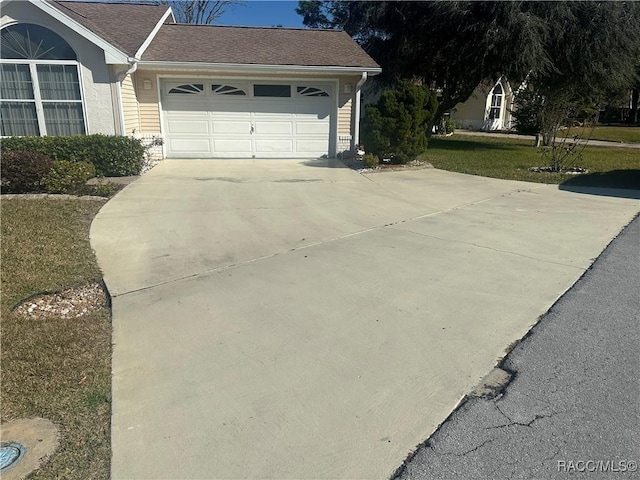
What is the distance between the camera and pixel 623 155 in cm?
1809

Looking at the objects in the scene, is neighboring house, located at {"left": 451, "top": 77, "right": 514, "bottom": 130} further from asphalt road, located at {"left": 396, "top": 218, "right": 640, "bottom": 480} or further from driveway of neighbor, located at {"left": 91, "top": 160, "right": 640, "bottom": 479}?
asphalt road, located at {"left": 396, "top": 218, "right": 640, "bottom": 480}

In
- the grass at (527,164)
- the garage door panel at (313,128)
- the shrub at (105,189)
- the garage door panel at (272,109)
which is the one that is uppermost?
the garage door panel at (272,109)

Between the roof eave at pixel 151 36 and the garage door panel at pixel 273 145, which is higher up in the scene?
the roof eave at pixel 151 36

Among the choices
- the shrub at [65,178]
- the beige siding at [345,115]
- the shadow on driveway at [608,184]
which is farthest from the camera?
the beige siding at [345,115]

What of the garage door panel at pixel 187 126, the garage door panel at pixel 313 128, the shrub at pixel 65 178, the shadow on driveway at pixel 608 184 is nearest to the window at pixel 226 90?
the garage door panel at pixel 187 126

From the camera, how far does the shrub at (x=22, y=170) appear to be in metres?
8.05

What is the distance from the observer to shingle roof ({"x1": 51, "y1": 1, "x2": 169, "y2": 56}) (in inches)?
470

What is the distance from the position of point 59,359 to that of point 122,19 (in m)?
13.6

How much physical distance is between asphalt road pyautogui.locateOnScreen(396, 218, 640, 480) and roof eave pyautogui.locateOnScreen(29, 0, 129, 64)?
10655mm

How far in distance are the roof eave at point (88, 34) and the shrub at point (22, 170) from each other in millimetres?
3512

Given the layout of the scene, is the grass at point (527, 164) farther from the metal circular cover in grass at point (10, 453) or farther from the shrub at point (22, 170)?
the metal circular cover in grass at point (10, 453)

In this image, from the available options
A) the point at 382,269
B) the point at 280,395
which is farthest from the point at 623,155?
the point at 280,395

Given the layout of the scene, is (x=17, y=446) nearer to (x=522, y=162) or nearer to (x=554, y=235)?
(x=554, y=235)

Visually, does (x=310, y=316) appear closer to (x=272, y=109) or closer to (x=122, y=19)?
(x=272, y=109)
